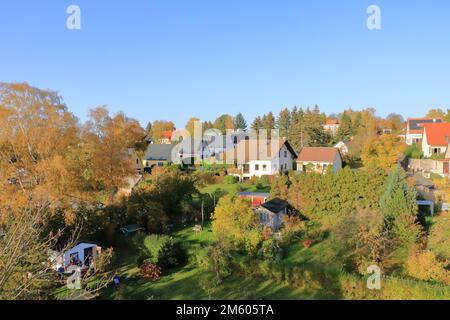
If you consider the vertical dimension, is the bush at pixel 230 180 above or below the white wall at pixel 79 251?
above

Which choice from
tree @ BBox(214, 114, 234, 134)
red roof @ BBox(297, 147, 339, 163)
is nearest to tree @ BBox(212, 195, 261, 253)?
red roof @ BBox(297, 147, 339, 163)

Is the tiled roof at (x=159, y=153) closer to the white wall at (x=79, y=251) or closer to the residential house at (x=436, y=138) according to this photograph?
the white wall at (x=79, y=251)

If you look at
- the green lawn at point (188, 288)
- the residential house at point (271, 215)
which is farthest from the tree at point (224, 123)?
the green lawn at point (188, 288)

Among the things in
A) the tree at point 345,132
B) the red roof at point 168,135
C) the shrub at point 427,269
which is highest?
the red roof at point 168,135

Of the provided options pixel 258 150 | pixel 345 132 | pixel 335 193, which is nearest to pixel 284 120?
pixel 345 132

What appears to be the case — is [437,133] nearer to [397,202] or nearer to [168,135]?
[397,202]

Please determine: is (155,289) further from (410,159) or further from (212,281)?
(410,159)
